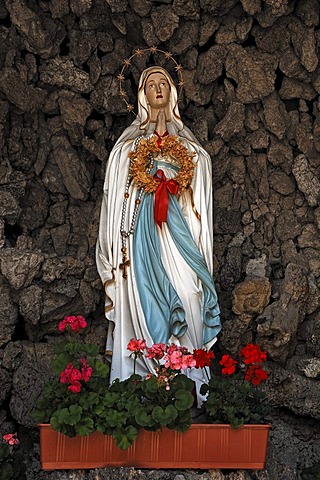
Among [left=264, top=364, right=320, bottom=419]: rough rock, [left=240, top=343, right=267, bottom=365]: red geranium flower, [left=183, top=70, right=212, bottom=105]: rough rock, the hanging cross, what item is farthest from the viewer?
[left=183, top=70, right=212, bottom=105]: rough rock

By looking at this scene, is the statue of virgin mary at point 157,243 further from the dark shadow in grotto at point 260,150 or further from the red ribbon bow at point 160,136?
the dark shadow in grotto at point 260,150

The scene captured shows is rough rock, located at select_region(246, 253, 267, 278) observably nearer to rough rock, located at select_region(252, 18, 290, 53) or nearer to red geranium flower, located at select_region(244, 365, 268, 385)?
red geranium flower, located at select_region(244, 365, 268, 385)

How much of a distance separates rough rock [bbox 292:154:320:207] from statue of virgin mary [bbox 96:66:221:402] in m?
0.74

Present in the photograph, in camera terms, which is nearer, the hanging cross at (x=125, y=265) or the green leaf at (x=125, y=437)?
the green leaf at (x=125, y=437)

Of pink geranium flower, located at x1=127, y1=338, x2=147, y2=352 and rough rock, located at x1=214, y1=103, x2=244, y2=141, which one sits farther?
rough rock, located at x1=214, y1=103, x2=244, y2=141

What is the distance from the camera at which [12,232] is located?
6746 millimetres

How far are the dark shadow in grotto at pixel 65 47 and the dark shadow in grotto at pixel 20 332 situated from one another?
191cm

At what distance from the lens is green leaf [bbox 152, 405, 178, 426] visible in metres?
5.23

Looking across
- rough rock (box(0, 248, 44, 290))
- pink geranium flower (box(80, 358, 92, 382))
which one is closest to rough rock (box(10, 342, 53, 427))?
rough rock (box(0, 248, 44, 290))

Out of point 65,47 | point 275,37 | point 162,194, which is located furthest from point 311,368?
point 65,47

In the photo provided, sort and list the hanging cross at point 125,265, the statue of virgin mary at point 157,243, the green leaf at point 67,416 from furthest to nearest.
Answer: the hanging cross at point 125,265, the statue of virgin mary at point 157,243, the green leaf at point 67,416

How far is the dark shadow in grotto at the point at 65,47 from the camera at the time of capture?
7.01 metres

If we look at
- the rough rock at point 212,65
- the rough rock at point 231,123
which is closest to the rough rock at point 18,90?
the rough rock at point 212,65

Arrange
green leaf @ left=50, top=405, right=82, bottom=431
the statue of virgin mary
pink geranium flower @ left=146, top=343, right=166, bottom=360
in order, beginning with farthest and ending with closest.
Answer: the statue of virgin mary → pink geranium flower @ left=146, top=343, right=166, bottom=360 → green leaf @ left=50, top=405, right=82, bottom=431
